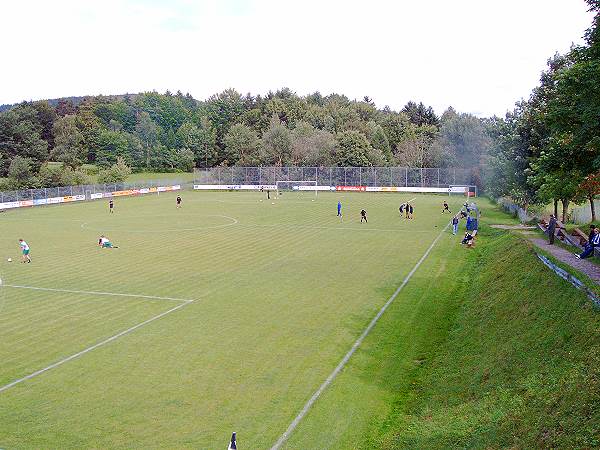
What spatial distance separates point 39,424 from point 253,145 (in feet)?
354

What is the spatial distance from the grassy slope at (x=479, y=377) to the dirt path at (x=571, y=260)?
124cm

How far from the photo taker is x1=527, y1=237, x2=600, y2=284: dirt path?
19156mm

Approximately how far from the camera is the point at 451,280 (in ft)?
91.0

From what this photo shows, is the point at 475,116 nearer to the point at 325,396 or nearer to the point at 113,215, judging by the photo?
the point at 113,215

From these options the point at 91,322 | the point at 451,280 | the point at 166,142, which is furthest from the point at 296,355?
the point at 166,142

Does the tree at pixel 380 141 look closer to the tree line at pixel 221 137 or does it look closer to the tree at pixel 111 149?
the tree line at pixel 221 137

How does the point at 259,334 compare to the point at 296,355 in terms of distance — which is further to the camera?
the point at 259,334

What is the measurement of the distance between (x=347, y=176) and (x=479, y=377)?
3272 inches

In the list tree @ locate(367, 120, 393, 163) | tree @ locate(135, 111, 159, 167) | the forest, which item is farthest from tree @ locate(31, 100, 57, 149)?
tree @ locate(367, 120, 393, 163)

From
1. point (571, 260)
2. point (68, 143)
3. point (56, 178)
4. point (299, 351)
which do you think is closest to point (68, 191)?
point (56, 178)

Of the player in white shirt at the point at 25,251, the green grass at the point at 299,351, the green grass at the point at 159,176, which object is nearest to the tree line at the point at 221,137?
the green grass at the point at 159,176

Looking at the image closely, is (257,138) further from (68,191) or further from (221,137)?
(68,191)

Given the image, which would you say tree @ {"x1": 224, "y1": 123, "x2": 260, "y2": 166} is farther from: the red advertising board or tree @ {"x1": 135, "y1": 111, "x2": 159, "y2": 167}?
the red advertising board

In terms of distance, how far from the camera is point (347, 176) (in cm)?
9656
